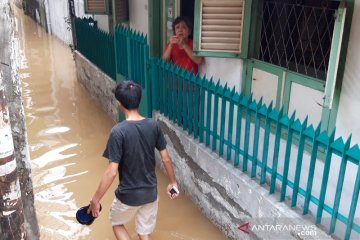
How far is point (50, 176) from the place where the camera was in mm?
5062

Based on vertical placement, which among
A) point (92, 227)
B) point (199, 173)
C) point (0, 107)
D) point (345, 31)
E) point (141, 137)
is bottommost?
point (92, 227)

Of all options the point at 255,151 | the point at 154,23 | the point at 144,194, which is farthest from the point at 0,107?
the point at 154,23

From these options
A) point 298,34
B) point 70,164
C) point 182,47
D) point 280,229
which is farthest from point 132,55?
point 280,229

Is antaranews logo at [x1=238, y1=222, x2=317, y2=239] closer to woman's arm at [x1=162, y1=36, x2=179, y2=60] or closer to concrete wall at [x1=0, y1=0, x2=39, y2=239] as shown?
concrete wall at [x1=0, y1=0, x2=39, y2=239]

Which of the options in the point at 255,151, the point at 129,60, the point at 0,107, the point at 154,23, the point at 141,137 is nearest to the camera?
the point at 0,107

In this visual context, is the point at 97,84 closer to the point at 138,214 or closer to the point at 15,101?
the point at 138,214

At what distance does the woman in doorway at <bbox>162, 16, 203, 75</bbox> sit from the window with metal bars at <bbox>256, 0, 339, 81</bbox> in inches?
38.9

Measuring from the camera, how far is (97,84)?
784cm

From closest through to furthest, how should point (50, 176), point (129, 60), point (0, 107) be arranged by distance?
point (0, 107) → point (50, 176) → point (129, 60)

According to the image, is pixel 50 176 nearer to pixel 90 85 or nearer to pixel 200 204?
pixel 200 204

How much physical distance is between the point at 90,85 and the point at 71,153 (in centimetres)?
298

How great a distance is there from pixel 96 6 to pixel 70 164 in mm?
3966

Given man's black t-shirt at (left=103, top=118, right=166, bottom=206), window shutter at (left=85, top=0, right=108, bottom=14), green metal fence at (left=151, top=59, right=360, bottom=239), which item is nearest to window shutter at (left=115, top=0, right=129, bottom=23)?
window shutter at (left=85, top=0, right=108, bottom=14)

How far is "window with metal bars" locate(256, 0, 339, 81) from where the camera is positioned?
11.5 ft
